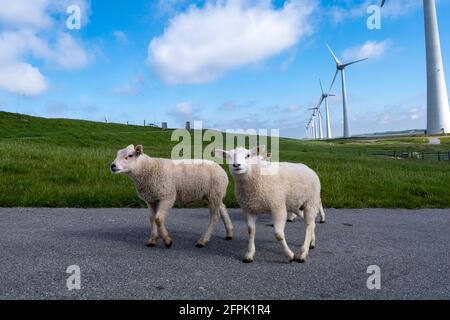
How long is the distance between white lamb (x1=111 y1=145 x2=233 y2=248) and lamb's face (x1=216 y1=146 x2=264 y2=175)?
99cm

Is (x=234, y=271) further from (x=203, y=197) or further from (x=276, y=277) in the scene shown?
(x=203, y=197)

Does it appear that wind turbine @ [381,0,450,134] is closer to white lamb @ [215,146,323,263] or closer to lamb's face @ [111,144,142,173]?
white lamb @ [215,146,323,263]

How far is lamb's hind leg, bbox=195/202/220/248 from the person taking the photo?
255 inches

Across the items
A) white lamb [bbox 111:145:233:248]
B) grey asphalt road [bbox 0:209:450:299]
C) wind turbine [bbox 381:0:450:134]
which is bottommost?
grey asphalt road [bbox 0:209:450:299]

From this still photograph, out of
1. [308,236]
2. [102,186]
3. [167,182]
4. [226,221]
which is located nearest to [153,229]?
[167,182]

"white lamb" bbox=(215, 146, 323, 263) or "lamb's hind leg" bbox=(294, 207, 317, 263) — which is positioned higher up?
"white lamb" bbox=(215, 146, 323, 263)

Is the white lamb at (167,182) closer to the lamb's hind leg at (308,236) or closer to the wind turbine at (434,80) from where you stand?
the lamb's hind leg at (308,236)

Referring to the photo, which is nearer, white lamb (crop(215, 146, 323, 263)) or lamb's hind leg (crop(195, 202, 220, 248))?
white lamb (crop(215, 146, 323, 263))

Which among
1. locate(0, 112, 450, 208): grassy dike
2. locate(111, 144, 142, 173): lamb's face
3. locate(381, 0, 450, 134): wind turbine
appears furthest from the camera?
locate(381, 0, 450, 134): wind turbine

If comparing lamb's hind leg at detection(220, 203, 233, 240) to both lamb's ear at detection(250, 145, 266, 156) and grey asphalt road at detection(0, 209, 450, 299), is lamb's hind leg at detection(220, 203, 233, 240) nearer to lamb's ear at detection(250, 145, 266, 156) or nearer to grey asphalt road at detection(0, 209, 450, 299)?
grey asphalt road at detection(0, 209, 450, 299)

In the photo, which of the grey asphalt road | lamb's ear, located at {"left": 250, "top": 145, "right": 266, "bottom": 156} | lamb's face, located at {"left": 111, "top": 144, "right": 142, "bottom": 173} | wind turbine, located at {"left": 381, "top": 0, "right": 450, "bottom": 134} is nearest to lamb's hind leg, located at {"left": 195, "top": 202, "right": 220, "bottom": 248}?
the grey asphalt road

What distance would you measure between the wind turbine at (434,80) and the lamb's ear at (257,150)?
217ft

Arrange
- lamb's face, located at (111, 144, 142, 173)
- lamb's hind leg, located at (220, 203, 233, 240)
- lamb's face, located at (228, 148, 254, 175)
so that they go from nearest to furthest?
lamb's face, located at (228, 148, 254, 175), lamb's face, located at (111, 144, 142, 173), lamb's hind leg, located at (220, 203, 233, 240)
